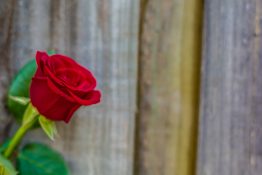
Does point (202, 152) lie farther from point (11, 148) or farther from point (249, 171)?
point (11, 148)

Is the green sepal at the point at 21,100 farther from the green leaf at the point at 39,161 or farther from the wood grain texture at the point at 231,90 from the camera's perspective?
the wood grain texture at the point at 231,90

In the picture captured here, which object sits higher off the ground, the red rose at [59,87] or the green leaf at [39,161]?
the red rose at [59,87]

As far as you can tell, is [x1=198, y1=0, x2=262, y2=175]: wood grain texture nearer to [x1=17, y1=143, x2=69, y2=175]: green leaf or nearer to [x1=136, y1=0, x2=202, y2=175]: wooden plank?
[x1=136, y1=0, x2=202, y2=175]: wooden plank

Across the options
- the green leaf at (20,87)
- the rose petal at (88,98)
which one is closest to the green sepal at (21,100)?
the green leaf at (20,87)

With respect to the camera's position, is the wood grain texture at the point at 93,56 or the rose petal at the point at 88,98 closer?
→ the rose petal at the point at 88,98

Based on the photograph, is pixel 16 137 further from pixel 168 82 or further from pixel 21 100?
pixel 168 82

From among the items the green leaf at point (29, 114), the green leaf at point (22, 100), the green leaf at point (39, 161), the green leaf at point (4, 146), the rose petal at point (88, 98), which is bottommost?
the green leaf at point (39, 161)

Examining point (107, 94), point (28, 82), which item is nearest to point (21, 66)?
point (28, 82)

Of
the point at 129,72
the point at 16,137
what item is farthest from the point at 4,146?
the point at 129,72
